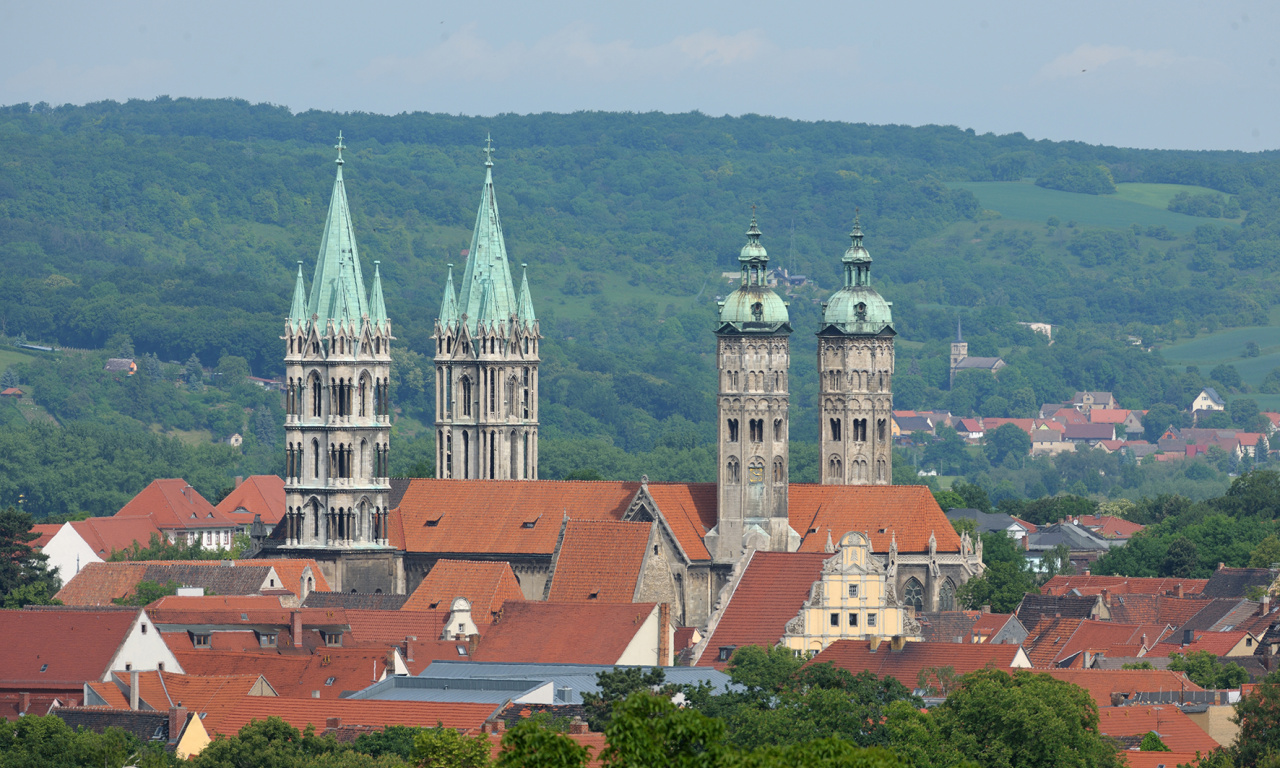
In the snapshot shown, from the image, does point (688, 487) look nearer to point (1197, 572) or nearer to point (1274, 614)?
point (1274, 614)

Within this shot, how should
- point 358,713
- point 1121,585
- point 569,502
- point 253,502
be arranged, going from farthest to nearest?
point 253,502 → point 1121,585 → point 569,502 → point 358,713

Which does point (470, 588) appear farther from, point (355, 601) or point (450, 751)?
point (450, 751)

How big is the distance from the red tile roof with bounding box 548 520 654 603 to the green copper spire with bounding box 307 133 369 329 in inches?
635

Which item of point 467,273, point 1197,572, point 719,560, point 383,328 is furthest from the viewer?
point 1197,572

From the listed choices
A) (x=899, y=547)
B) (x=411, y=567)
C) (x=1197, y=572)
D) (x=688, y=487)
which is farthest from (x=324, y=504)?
(x=1197, y=572)

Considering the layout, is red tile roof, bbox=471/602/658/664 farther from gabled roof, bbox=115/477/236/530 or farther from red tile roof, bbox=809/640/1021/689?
gabled roof, bbox=115/477/236/530

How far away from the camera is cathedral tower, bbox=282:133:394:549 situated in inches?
4360

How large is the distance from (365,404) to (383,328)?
10.5 ft

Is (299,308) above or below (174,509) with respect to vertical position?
above

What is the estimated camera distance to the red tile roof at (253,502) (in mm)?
171875

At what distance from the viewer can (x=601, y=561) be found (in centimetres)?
9925

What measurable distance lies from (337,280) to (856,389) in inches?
955

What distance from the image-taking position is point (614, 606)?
9112 centimetres

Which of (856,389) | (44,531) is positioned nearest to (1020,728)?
(856,389)
